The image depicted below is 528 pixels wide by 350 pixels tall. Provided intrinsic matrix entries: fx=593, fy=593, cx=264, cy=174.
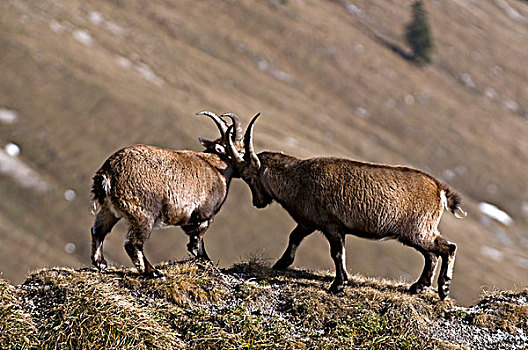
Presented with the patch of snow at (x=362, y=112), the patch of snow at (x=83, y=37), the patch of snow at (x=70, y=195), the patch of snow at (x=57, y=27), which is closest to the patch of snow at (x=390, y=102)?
the patch of snow at (x=362, y=112)

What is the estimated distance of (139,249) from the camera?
1133 cm

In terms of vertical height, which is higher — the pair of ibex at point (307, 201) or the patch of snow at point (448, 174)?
the pair of ibex at point (307, 201)

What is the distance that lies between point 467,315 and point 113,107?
59.8 m

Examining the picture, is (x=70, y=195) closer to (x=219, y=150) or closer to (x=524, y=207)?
(x=219, y=150)

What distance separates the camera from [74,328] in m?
8.98

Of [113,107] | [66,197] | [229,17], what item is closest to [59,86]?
[113,107]

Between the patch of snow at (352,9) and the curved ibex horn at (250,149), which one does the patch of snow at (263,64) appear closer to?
the patch of snow at (352,9)

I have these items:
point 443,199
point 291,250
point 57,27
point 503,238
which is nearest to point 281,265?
point 291,250

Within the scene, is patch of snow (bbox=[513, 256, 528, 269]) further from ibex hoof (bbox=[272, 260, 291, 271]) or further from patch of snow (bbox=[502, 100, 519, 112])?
ibex hoof (bbox=[272, 260, 291, 271])

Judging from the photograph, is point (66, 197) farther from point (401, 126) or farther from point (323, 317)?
point (401, 126)

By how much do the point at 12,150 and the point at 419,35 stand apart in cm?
8991

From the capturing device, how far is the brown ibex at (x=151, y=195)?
11.3 m

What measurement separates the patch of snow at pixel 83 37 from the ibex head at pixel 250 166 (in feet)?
244

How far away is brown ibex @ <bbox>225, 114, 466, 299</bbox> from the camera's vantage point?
12.0 metres
